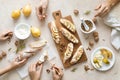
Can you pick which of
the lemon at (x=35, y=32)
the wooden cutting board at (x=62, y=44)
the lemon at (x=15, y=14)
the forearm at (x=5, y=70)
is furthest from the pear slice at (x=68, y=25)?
the forearm at (x=5, y=70)

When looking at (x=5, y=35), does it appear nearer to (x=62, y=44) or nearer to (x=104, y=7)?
(x=62, y=44)

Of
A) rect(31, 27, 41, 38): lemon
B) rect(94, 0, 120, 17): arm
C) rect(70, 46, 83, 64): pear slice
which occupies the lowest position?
rect(70, 46, 83, 64): pear slice

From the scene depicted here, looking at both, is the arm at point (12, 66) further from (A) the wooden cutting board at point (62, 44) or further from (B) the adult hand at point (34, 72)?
(A) the wooden cutting board at point (62, 44)

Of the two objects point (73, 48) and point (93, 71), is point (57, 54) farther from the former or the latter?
point (93, 71)

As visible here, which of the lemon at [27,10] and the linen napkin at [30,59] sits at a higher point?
the lemon at [27,10]

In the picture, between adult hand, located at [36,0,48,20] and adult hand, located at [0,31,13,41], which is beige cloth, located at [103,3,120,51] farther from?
adult hand, located at [0,31,13,41]

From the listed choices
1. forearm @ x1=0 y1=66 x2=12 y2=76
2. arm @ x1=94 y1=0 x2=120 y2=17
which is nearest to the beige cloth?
arm @ x1=94 y1=0 x2=120 y2=17
